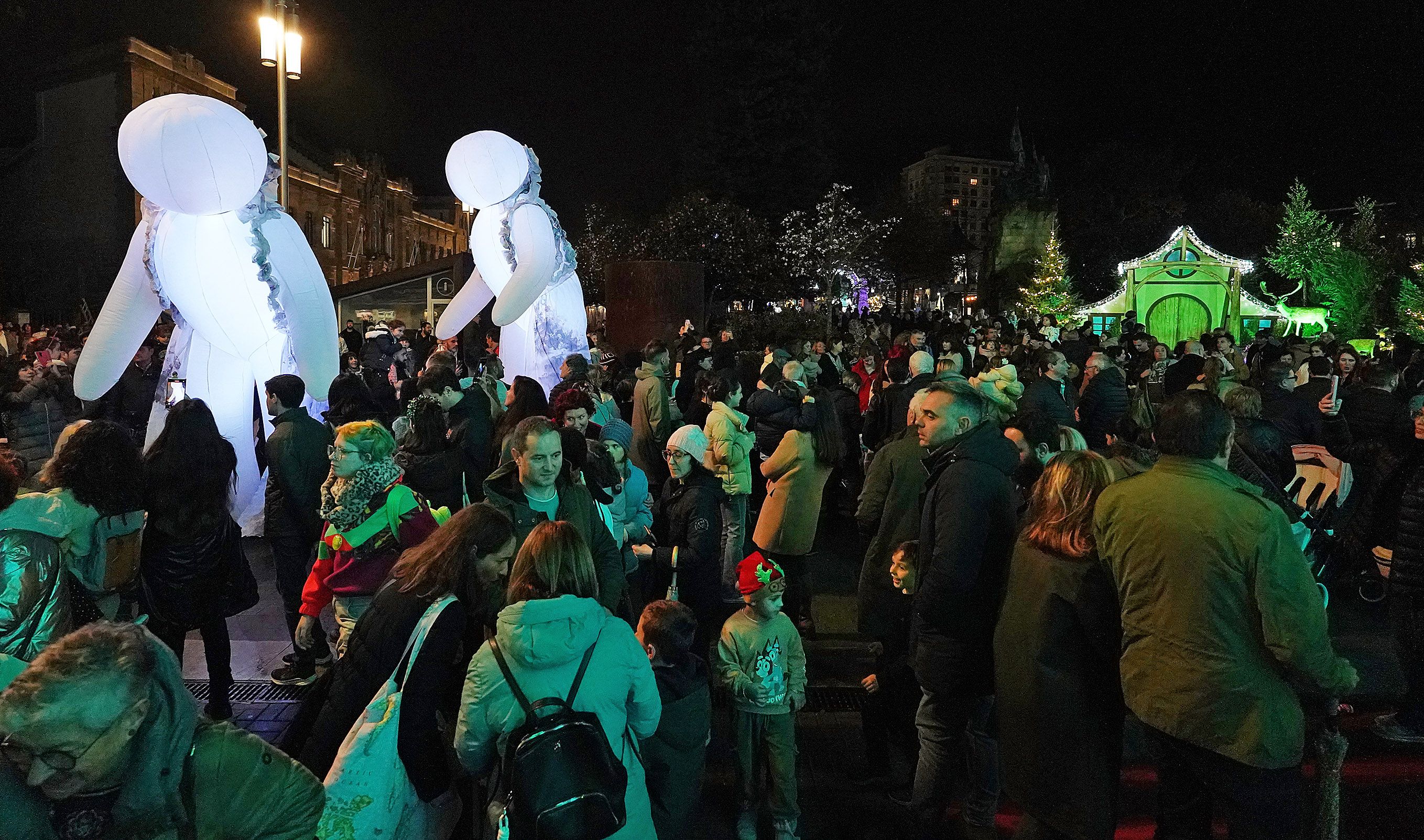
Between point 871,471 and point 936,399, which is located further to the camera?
point 871,471

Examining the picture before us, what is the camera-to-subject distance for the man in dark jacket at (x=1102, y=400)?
8188mm

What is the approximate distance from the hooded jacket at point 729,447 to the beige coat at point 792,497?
247 mm

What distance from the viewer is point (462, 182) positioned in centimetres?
1030

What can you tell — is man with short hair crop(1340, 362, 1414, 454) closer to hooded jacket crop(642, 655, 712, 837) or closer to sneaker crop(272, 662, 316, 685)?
hooded jacket crop(642, 655, 712, 837)

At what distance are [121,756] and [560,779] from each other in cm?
94

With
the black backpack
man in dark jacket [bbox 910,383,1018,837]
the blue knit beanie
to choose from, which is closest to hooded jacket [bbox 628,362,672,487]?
the blue knit beanie

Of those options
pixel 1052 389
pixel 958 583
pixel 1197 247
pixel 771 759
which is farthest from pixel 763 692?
pixel 1197 247

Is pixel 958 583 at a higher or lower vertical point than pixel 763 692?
higher

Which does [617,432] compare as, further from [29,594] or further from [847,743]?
[29,594]

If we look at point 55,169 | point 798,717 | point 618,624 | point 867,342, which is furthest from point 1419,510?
point 55,169

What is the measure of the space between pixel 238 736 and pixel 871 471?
10.7 ft

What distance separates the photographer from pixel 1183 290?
3256 centimetres

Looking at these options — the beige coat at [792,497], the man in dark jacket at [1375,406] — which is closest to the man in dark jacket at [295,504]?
the beige coat at [792,497]

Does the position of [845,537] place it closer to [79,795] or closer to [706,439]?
[706,439]
